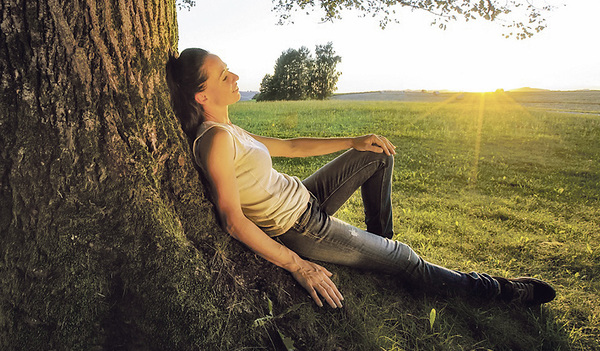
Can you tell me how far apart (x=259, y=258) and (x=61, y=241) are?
3.77 feet

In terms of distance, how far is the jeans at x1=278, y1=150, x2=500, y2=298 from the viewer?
2844mm

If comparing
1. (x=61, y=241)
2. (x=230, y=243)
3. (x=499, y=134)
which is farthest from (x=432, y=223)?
(x=499, y=134)

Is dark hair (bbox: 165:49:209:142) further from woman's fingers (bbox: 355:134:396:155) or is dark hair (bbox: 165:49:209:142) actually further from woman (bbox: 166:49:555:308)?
woman's fingers (bbox: 355:134:396:155)

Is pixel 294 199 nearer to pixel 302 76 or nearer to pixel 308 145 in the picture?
pixel 308 145

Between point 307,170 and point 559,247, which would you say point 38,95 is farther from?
point 307,170

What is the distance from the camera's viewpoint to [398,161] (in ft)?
33.4

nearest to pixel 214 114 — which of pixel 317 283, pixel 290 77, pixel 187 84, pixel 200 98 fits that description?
pixel 200 98

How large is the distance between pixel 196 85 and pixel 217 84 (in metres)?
0.14

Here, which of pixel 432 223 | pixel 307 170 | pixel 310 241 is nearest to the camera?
pixel 310 241

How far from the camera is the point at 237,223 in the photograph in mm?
2420

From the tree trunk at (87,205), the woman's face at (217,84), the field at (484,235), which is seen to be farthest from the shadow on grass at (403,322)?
the woman's face at (217,84)

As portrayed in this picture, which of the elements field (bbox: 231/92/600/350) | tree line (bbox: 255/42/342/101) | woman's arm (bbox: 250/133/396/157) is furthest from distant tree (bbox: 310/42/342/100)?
woman's arm (bbox: 250/133/396/157)

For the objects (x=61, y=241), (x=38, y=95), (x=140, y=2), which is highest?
(x=140, y=2)

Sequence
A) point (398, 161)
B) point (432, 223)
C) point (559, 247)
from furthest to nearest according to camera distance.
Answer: point (398, 161), point (432, 223), point (559, 247)
